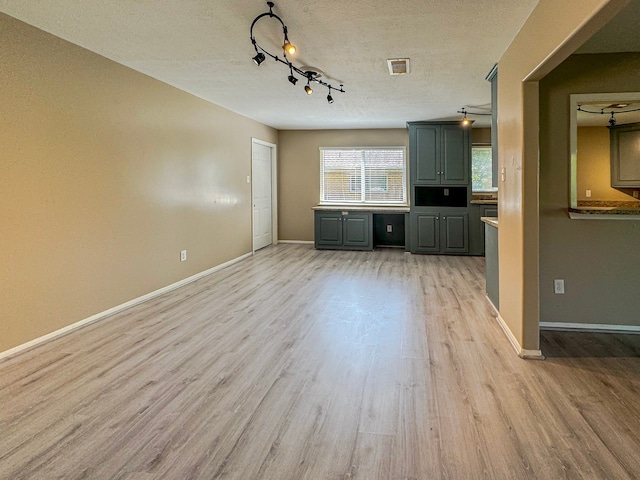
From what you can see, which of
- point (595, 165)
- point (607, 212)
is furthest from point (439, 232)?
point (607, 212)

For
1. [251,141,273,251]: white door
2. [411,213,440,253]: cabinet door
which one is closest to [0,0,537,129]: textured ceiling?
[251,141,273,251]: white door

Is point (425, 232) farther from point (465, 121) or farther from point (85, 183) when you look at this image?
point (85, 183)

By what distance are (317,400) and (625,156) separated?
12.0 ft

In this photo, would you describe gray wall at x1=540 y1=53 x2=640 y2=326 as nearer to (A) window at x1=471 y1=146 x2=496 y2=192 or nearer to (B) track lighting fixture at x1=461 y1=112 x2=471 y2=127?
(B) track lighting fixture at x1=461 y1=112 x2=471 y2=127

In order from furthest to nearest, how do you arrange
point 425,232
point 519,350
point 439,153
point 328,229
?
1. point 328,229
2. point 425,232
3. point 439,153
4. point 519,350

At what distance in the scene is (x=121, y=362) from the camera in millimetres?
2902

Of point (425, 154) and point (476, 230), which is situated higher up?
point (425, 154)

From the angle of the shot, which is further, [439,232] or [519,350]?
[439,232]

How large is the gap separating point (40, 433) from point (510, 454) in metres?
2.22

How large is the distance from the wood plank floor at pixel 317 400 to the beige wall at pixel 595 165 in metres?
Result: 1.28

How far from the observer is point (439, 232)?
7.69m

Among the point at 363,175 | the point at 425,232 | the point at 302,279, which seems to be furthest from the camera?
the point at 363,175

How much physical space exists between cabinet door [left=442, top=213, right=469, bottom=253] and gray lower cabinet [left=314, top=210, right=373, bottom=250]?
1376mm

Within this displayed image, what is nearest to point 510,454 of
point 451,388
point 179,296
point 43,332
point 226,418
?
point 451,388
